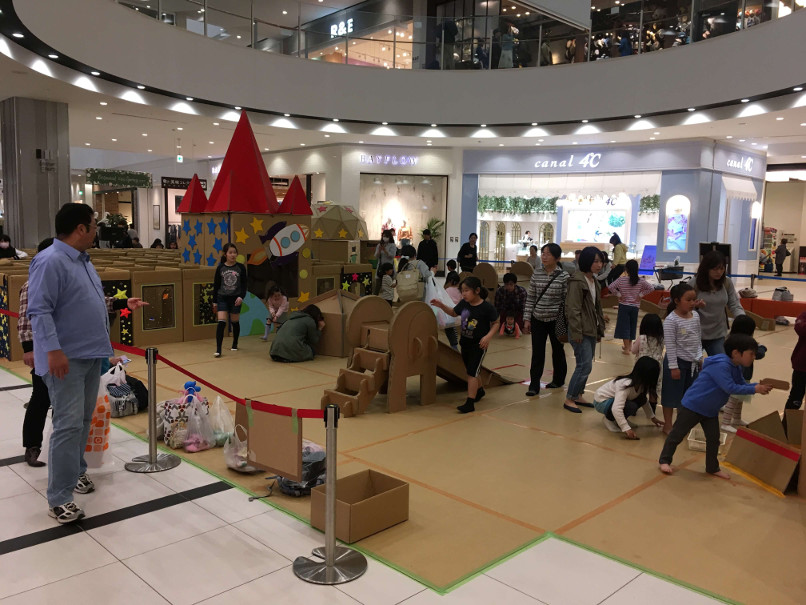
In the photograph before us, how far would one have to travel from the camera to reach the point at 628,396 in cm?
579

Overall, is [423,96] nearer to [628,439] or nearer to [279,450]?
[628,439]

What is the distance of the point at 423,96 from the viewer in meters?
18.1

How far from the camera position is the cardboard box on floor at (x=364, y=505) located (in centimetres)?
367

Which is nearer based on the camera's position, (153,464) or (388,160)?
(153,464)

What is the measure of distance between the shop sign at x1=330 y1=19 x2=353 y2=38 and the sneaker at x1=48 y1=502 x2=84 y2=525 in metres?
15.8

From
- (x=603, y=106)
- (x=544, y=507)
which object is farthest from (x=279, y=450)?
(x=603, y=106)

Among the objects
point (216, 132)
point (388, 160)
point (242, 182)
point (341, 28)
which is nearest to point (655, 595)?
point (242, 182)

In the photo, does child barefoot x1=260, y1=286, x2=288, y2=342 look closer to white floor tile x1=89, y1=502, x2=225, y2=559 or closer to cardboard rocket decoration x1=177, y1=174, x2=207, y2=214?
cardboard rocket decoration x1=177, y1=174, x2=207, y2=214

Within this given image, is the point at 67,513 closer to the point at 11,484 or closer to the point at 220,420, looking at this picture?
the point at 11,484

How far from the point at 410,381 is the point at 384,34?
42.7ft

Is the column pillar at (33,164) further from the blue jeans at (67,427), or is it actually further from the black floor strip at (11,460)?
the blue jeans at (67,427)

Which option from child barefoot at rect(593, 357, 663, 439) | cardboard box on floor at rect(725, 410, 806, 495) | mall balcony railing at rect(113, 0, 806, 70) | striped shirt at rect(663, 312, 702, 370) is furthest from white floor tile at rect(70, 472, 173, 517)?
mall balcony railing at rect(113, 0, 806, 70)

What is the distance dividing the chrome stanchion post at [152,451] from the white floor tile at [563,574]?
2.65 meters

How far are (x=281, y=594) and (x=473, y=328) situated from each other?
3596 millimetres
